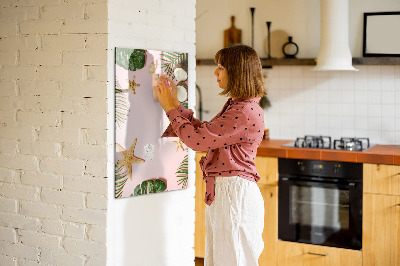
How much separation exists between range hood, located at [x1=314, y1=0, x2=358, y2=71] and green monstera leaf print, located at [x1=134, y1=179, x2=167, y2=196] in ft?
5.84

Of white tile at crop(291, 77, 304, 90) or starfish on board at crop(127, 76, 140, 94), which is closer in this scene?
starfish on board at crop(127, 76, 140, 94)

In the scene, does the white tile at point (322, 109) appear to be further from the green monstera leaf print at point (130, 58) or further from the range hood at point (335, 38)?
the green monstera leaf print at point (130, 58)

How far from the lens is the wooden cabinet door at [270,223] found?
4.02m

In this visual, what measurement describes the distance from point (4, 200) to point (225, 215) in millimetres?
1221

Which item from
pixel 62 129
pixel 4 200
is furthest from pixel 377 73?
pixel 4 200

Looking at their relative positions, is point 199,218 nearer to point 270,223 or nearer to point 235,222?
point 270,223

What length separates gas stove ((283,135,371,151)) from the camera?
3956mm

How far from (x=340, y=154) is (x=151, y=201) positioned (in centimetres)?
151

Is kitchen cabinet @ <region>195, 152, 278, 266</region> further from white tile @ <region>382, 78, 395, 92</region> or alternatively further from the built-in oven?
white tile @ <region>382, 78, 395, 92</region>

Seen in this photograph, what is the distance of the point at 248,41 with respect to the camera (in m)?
4.71

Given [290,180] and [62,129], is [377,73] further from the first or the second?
[62,129]

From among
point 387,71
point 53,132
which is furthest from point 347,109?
point 53,132

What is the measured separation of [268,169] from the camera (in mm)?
4020

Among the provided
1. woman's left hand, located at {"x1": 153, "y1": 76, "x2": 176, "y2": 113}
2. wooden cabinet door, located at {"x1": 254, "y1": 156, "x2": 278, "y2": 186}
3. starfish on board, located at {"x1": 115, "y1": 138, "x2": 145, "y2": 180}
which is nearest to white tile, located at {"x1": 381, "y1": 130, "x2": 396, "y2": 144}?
wooden cabinet door, located at {"x1": 254, "y1": 156, "x2": 278, "y2": 186}
